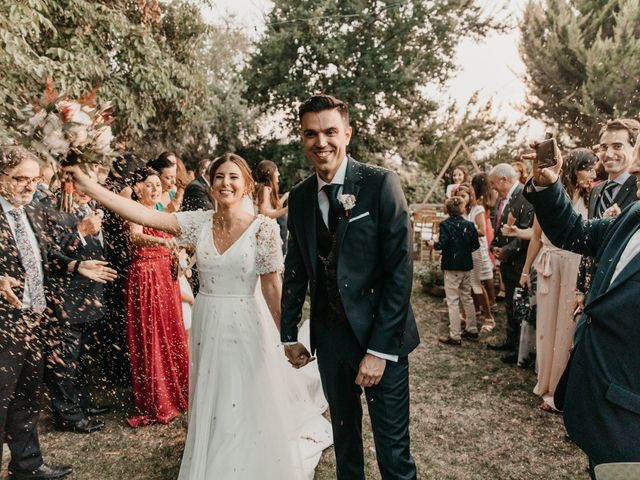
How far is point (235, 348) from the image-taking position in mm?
3195

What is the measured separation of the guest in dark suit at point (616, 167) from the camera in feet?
11.3

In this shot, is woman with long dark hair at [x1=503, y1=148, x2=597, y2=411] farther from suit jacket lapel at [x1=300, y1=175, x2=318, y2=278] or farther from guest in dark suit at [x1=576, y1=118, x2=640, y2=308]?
suit jacket lapel at [x1=300, y1=175, x2=318, y2=278]

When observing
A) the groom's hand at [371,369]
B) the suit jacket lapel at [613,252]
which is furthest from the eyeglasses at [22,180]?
the suit jacket lapel at [613,252]

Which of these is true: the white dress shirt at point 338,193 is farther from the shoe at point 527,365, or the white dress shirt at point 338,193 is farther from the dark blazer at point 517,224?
the shoe at point 527,365

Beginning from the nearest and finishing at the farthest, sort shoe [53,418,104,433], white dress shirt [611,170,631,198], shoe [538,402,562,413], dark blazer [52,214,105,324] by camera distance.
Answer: white dress shirt [611,170,631,198]
dark blazer [52,214,105,324]
shoe [53,418,104,433]
shoe [538,402,562,413]

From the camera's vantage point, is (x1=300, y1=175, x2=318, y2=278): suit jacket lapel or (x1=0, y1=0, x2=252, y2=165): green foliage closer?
(x1=300, y1=175, x2=318, y2=278): suit jacket lapel

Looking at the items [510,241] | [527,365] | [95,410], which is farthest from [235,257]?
[527,365]

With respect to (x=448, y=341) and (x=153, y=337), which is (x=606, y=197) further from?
(x=153, y=337)

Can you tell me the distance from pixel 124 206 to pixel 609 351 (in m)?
2.57

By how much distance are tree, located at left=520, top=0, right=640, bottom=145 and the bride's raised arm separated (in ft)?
65.5

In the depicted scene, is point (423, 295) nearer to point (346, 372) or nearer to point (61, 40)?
point (346, 372)

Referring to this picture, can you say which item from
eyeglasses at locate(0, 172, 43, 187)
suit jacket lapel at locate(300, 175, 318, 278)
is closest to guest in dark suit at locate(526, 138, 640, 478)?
suit jacket lapel at locate(300, 175, 318, 278)

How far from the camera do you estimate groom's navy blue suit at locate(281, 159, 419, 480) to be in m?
2.44

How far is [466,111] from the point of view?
20.3m
